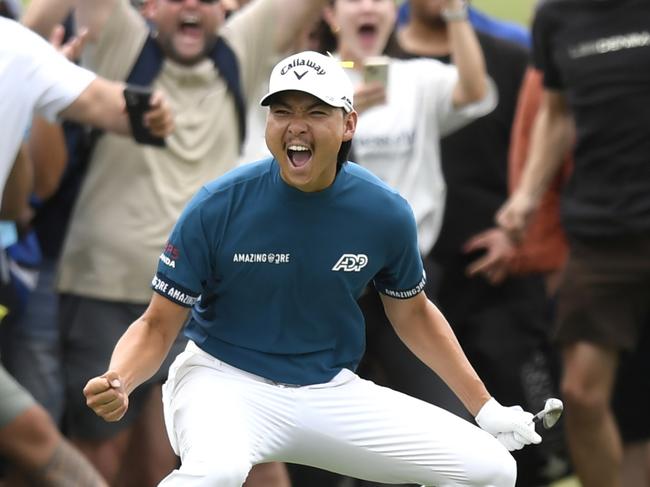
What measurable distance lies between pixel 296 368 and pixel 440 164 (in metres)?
2.66

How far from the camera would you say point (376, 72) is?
7.18m

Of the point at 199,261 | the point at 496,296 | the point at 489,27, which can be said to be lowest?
the point at 496,296

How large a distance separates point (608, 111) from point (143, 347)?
9.18ft

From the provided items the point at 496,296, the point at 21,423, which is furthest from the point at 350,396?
the point at 496,296

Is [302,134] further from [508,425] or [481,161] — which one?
[481,161]

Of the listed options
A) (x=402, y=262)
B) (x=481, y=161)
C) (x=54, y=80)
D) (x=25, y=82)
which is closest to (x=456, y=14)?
(x=481, y=161)

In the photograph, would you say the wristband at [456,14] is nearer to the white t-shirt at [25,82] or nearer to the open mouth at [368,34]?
the open mouth at [368,34]

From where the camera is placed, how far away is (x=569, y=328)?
7566 mm

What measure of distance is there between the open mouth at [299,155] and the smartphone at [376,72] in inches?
71.1

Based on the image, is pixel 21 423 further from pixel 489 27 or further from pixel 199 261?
pixel 489 27

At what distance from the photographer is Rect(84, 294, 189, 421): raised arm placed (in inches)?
205

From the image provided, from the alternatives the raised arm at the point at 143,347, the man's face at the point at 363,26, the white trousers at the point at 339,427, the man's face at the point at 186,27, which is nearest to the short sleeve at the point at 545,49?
the man's face at the point at 363,26

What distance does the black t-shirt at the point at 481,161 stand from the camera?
8.14 metres

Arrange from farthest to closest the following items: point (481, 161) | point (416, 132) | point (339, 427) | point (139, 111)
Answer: point (481, 161) → point (416, 132) → point (139, 111) → point (339, 427)
